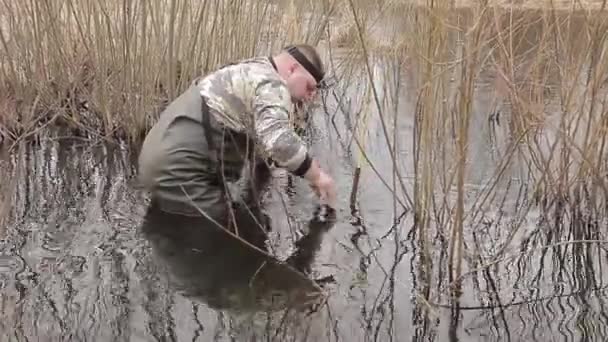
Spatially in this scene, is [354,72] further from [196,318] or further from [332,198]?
[196,318]

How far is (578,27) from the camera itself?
4145 millimetres

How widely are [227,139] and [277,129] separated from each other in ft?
1.34

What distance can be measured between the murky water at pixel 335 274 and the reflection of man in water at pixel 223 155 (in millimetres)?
146

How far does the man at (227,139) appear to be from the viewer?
388 cm

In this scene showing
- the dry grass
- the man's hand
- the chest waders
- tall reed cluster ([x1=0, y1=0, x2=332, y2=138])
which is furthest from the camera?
tall reed cluster ([x1=0, y1=0, x2=332, y2=138])

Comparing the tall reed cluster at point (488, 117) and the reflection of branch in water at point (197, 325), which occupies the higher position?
the tall reed cluster at point (488, 117)

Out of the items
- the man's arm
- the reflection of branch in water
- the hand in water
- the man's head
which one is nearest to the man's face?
the man's head

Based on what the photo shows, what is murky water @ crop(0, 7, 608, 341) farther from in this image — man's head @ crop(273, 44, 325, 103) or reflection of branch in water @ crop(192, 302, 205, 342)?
man's head @ crop(273, 44, 325, 103)

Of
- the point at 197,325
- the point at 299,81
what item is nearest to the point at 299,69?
the point at 299,81

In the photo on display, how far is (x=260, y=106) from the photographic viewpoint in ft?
12.6

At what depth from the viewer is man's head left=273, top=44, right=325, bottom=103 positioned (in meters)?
4.00

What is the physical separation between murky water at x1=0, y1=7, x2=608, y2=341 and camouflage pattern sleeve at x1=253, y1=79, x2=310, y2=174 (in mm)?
290

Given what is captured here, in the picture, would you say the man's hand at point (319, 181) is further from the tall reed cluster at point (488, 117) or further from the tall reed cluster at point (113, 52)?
the tall reed cluster at point (113, 52)

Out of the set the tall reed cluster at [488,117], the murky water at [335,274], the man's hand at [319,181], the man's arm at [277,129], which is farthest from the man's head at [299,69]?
the murky water at [335,274]
